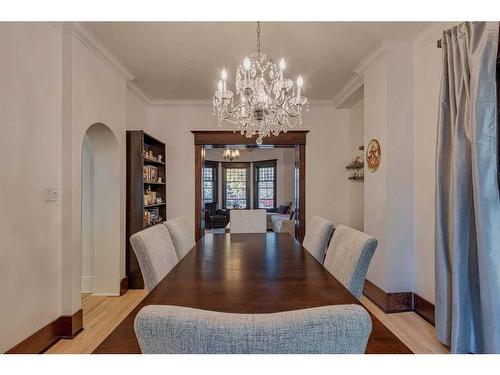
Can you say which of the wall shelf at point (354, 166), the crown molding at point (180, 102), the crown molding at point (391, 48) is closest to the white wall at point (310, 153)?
the crown molding at point (180, 102)

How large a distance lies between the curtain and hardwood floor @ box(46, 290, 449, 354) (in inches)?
7.5

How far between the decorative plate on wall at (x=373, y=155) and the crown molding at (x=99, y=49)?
298cm

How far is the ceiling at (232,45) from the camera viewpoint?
2.51 meters

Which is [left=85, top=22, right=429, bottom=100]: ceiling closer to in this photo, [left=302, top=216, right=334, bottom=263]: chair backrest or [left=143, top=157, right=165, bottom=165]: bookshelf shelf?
[left=143, top=157, right=165, bottom=165]: bookshelf shelf

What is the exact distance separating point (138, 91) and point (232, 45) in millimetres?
1940

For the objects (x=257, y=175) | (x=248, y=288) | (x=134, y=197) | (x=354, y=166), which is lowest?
(x=248, y=288)

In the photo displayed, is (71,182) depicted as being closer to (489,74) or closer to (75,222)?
(75,222)

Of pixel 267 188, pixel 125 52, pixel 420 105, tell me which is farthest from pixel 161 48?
pixel 267 188

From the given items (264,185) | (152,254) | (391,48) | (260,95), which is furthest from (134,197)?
(264,185)

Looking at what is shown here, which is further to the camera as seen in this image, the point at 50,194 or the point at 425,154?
the point at 425,154

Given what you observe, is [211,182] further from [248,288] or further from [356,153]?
[248,288]

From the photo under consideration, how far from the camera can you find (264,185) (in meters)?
9.62

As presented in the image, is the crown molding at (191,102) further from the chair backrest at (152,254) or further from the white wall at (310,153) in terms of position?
the chair backrest at (152,254)

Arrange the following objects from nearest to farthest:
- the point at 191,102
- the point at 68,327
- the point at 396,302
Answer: the point at 68,327 → the point at 396,302 → the point at 191,102
